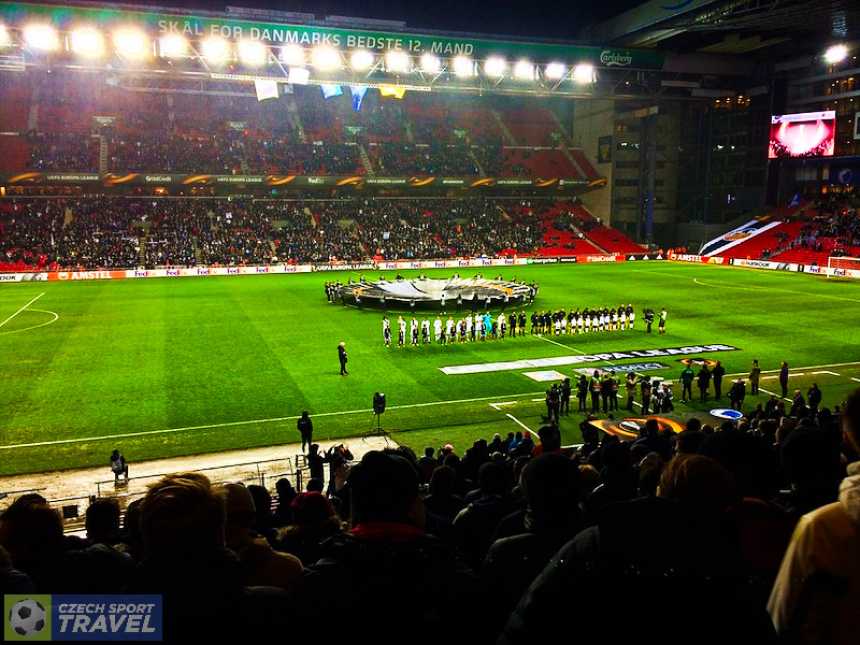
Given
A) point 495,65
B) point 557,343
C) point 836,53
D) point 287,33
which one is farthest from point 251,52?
point 836,53

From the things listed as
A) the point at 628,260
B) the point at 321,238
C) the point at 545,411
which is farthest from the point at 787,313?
the point at 321,238

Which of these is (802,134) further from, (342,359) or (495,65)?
(342,359)

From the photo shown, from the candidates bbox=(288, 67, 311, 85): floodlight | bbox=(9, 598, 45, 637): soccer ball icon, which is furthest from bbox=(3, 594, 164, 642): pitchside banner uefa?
bbox=(288, 67, 311, 85): floodlight

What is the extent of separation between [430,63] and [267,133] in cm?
3549

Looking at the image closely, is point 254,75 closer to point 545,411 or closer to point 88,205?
point 88,205

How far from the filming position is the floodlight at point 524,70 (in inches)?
2007

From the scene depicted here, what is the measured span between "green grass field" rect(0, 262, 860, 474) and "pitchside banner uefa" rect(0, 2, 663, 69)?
1690cm

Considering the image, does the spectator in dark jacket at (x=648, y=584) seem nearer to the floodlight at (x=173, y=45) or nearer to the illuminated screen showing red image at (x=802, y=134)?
the floodlight at (x=173, y=45)

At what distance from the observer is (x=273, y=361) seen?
2655 centimetres

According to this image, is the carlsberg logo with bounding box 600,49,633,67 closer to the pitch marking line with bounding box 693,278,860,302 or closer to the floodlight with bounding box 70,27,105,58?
the pitch marking line with bounding box 693,278,860,302

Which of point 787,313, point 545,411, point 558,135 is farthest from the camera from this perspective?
point 558,135

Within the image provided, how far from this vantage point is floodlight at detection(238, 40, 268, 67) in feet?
145

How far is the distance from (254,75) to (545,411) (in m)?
35.1

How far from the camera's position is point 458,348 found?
2891 cm
